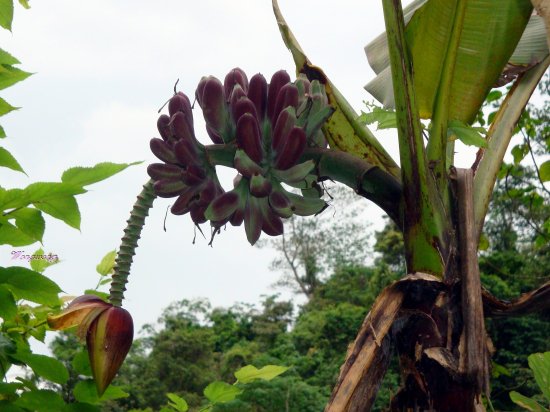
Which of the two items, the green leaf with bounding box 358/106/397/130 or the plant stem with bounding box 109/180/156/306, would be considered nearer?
the plant stem with bounding box 109/180/156/306

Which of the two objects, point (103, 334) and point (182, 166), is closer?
point (103, 334)

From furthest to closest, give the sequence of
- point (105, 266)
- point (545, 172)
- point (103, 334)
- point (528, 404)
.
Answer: point (545, 172) < point (105, 266) < point (528, 404) < point (103, 334)

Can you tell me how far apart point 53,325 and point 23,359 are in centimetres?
17

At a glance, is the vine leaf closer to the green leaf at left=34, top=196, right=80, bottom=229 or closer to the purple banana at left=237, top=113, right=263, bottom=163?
the green leaf at left=34, top=196, right=80, bottom=229

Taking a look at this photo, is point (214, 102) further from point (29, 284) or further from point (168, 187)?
point (29, 284)

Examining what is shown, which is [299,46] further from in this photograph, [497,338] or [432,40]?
[497,338]

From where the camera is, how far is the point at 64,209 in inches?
32.6

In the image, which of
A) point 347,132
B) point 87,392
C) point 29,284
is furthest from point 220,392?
point 347,132

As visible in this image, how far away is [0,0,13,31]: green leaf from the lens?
897 millimetres

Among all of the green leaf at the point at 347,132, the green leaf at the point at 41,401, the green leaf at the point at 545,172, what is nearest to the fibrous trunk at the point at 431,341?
the green leaf at the point at 347,132

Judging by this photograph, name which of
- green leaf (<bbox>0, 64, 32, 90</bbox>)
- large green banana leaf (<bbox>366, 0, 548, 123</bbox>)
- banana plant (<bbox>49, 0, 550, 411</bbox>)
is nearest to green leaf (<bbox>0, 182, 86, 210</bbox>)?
banana plant (<bbox>49, 0, 550, 411</bbox>)

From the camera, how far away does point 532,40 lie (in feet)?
4.14

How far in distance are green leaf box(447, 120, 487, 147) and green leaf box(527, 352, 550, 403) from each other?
333mm

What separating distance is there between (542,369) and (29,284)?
734 mm
